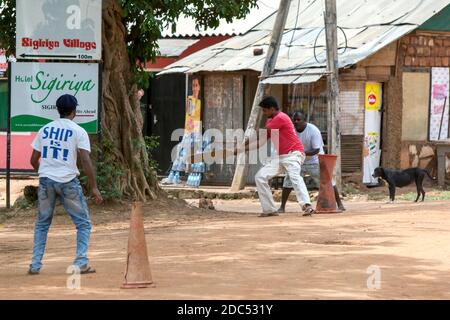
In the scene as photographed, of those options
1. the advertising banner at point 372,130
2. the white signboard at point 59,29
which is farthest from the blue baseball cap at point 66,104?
the advertising banner at point 372,130

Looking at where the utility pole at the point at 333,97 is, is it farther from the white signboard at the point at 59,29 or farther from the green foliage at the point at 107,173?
the white signboard at the point at 59,29

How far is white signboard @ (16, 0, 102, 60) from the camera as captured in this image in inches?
671

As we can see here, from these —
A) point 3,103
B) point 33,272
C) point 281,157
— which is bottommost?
point 33,272

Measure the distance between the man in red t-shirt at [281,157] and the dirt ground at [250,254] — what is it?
1.13 feet

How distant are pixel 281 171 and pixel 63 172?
255 inches

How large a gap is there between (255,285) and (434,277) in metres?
1.69

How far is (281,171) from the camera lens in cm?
1661

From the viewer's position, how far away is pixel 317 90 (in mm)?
24000

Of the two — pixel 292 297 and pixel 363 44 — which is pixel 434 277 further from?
pixel 363 44

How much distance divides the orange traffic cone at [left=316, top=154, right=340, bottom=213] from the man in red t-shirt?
520 millimetres

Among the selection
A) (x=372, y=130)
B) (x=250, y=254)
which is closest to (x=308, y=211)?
(x=250, y=254)

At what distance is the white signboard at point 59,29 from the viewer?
1703cm

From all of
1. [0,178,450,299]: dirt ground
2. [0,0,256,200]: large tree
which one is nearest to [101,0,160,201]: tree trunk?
[0,0,256,200]: large tree

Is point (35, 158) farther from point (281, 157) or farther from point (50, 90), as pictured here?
point (50, 90)
